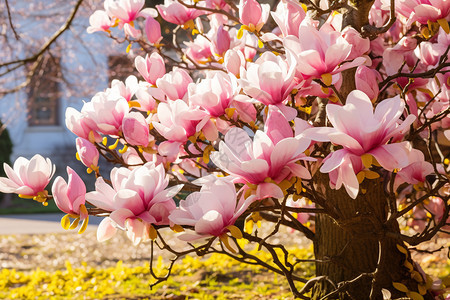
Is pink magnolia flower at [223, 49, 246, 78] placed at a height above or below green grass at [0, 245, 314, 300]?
above

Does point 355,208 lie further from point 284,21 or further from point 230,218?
point 230,218

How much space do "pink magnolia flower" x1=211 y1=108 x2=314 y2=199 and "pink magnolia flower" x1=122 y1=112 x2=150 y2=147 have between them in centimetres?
48

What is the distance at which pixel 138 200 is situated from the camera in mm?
1471

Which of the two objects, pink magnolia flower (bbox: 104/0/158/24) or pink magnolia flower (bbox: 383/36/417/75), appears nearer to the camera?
pink magnolia flower (bbox: 383/36/417/75)

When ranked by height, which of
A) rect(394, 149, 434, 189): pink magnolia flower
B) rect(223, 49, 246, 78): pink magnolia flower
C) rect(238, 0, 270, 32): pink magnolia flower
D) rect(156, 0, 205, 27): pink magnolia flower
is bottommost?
rect(394, 149, 434, 189): pink magnolia flower

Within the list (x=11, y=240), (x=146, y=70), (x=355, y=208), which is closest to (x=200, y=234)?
(x=146, y=70)

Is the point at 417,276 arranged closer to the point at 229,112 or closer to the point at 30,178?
the point at 229,112

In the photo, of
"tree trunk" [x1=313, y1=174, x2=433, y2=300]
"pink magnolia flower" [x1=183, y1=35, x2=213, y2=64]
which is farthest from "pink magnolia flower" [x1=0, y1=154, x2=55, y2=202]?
"tree trunk" [x1=313, y1=174, x2=433, y2=300]

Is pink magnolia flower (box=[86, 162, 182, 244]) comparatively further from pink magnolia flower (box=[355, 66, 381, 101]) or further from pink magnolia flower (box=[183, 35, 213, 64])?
pink magnolia flower (box=[183, 35, 213, 64])

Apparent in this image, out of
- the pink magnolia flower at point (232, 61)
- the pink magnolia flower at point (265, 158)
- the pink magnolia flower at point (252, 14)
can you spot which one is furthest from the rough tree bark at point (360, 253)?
the pink magnolia flower at point (265, 158)

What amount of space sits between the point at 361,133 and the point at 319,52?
0.34 m

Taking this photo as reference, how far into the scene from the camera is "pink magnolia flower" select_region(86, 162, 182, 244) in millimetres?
1463

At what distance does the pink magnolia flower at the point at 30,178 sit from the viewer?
1.72 m

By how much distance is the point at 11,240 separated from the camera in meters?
8.20
